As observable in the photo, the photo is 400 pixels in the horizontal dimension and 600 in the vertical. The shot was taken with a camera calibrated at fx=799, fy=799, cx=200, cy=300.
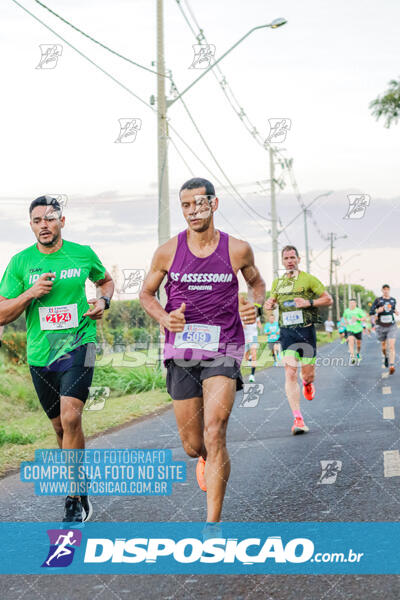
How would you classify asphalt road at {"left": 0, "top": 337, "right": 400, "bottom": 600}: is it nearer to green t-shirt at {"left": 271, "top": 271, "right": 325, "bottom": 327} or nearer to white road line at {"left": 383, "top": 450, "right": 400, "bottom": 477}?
white road line at {"left": 383, "top": 450, "right": 400, "bottom": 477}

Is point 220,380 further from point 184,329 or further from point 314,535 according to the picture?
point 314,535

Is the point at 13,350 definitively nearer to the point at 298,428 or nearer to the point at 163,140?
the point at 163,140

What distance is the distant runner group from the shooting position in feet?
15.4

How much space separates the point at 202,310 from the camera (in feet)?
15.7

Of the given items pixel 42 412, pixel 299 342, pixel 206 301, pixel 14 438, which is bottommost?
pixel 42 412

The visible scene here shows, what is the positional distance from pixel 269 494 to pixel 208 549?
1474mm

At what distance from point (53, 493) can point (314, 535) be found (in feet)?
8.11

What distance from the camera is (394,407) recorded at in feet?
35.2

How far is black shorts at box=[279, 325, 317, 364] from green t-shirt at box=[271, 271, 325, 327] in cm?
7

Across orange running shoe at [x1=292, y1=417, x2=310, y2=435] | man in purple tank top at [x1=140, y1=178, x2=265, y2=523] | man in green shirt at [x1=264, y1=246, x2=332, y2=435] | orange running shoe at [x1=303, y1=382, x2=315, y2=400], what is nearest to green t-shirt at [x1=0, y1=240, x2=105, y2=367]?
man in purple tank top at [x1=140, y1=178, x2=265, y2=523]

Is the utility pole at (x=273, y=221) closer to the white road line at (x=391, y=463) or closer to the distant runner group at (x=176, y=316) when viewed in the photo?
the white road line at (x=391, y=463)

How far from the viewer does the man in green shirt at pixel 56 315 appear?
509 cm

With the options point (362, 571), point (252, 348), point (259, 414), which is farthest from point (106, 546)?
point (252, 348)

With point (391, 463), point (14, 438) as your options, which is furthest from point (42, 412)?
point (391, 463)
